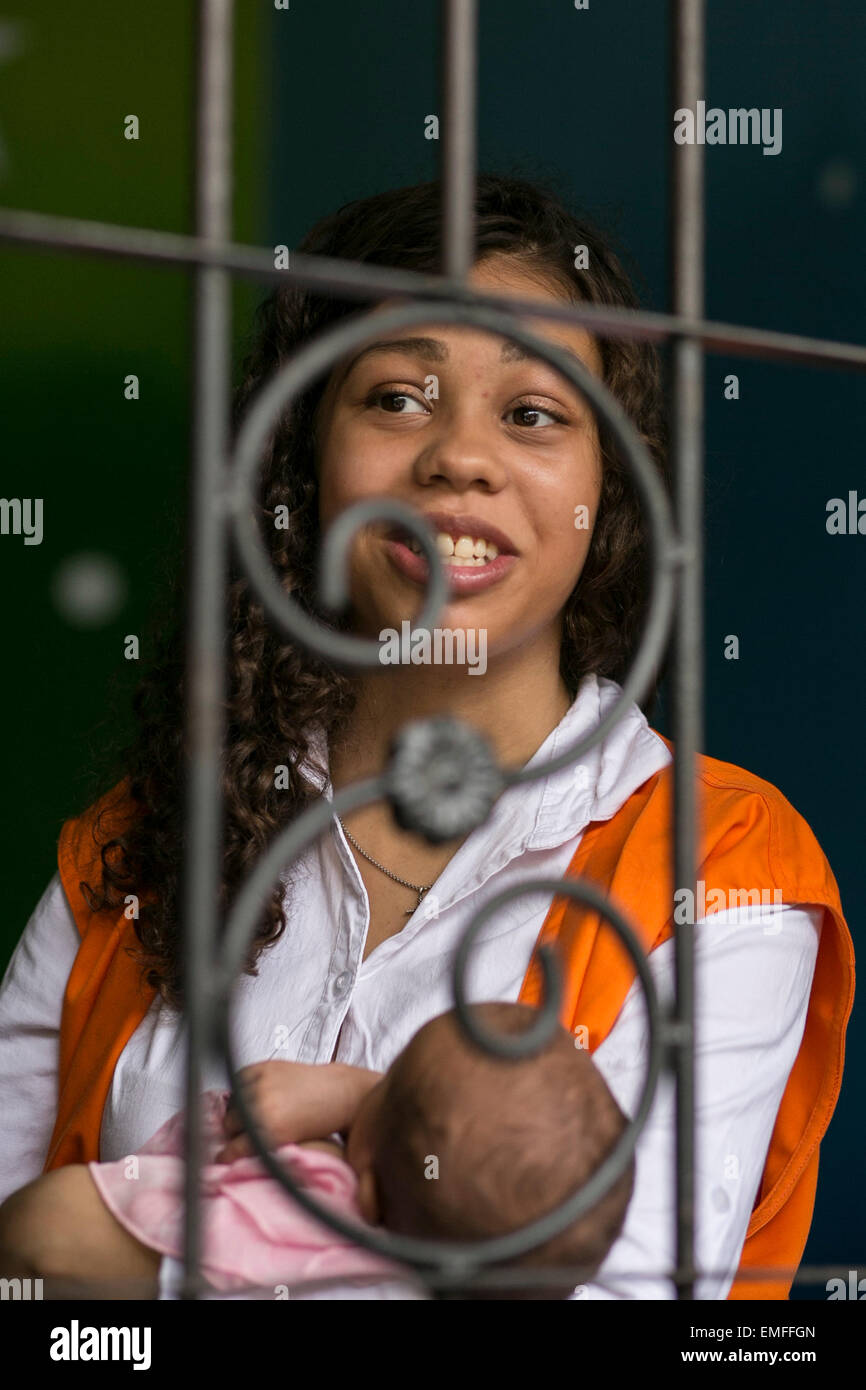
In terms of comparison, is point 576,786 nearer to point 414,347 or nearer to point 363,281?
point 414,347

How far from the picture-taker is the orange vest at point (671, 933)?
1.27m

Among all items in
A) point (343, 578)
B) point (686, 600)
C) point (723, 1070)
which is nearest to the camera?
point (343, 578)

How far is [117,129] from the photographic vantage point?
9.55ft

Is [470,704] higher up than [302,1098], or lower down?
higher up

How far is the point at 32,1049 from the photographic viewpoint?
1.58 metres

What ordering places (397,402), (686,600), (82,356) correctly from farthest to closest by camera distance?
(82,356) < (397,402) < (686,600)

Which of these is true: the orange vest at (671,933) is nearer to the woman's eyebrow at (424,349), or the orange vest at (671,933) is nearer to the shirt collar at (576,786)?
the shirt collar at (576,786)

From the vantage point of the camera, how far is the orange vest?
127 centimetres

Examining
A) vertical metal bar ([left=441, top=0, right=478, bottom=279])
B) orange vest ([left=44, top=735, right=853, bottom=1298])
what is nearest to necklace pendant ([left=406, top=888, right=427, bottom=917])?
orange vest ([left=44, top=735, right=853, bottom=1298])

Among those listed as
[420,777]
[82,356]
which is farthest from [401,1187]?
[82,356]

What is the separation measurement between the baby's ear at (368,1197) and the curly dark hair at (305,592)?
59cm

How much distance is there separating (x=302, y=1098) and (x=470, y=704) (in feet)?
1.87

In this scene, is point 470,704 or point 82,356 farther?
point 82,356

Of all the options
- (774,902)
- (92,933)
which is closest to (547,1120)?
(774,902)
